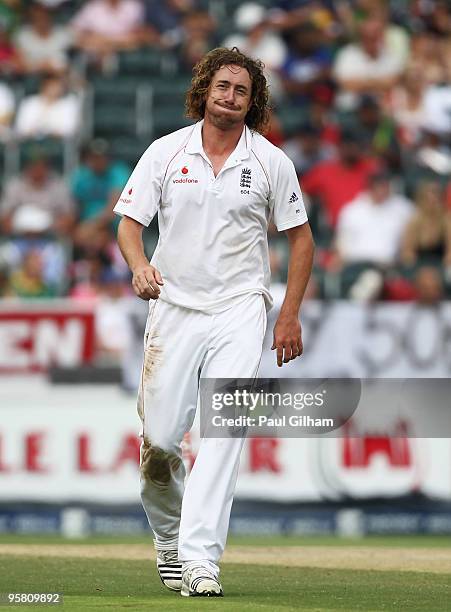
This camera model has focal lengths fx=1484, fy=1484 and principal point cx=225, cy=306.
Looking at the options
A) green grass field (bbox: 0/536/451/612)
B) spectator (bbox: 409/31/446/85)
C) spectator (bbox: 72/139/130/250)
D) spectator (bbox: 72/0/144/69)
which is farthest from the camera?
spectator (bbox: 72/0/144/69)

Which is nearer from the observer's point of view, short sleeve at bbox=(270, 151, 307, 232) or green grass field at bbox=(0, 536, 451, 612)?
green grass field at bbox=(0, 536, 451, 612)

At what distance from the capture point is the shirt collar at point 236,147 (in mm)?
6605

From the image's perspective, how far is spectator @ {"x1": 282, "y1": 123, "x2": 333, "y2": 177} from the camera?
52.3 ft

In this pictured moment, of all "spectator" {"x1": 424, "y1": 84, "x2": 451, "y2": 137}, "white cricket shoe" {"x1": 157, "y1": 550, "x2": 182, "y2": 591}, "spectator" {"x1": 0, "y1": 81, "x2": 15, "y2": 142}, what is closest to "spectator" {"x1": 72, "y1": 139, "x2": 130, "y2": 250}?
"spectator" {"x1": 0, "y1": 81, "x2": 15, "y2": 142}

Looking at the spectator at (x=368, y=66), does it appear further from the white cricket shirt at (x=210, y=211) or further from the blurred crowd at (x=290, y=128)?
the white cricket shirt at (x=210, y=211)

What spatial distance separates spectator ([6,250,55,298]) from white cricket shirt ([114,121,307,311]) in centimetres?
782

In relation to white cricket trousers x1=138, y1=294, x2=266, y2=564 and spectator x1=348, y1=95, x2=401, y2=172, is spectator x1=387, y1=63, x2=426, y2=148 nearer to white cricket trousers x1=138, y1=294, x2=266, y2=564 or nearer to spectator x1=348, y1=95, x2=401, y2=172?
spectator x1=348, y1=95, x2=401, y2=172

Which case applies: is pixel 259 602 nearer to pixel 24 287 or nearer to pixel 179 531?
pixel 179 531

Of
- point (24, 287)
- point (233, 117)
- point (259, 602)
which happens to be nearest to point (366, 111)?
point (24, 287)

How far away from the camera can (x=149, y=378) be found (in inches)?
260

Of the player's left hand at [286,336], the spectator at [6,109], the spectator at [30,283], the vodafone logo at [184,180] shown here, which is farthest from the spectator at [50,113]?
the player's left hand at [286,336]

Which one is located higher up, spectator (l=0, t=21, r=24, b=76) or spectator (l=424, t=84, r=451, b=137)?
spectator (l=0, t=21, r=24, b=76)

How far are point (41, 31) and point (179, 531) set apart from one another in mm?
12706

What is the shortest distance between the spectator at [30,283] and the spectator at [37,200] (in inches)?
39.7
